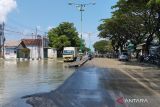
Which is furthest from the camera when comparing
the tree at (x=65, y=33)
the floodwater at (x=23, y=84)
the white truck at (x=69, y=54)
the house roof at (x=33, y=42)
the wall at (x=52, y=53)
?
the tree at (x=65, y=33)

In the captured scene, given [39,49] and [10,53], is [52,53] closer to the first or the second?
[39,49]

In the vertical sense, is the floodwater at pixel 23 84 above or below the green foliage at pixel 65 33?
below

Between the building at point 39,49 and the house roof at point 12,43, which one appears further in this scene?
the building at point 39,49

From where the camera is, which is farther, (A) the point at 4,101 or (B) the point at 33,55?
(B) the point at 33,55

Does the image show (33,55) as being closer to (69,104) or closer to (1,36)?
(1,36)

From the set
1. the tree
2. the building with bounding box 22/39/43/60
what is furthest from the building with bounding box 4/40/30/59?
the tree

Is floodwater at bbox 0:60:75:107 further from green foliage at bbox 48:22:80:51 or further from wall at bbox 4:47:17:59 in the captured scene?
green foliage at bbox 48:22:80:51

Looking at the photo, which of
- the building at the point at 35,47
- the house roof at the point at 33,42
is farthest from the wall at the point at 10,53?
the house roof at the point at 33,42

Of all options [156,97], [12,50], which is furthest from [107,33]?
[156,97]

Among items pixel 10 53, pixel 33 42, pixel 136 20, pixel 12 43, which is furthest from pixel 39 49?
pixel 136 20

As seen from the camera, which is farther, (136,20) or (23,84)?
(136,20)

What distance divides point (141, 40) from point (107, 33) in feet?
87.5

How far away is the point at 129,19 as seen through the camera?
2928 inches

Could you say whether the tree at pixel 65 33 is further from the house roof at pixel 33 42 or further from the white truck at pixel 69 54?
the white truck at pixel 69 54
